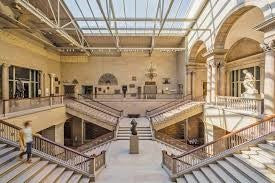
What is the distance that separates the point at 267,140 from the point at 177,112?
33.2 feet

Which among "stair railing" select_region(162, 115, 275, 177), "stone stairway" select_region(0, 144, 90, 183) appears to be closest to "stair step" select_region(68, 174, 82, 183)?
"stone stairway" select_region(0, 144, 90, 183)

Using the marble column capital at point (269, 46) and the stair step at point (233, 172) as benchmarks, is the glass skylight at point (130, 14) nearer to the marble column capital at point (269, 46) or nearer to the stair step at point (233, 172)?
the marble column capital at point (269, 46)

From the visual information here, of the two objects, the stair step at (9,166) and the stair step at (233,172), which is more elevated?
the stair step at (9,166)

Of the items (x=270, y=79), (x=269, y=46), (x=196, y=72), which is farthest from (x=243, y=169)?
(x=196, y=72)

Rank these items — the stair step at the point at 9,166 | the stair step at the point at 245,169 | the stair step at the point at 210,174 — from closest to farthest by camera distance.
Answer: the stair step at the point at 245,169 → the stair step at the point at 9,166 → the stair step at the point at 210,174

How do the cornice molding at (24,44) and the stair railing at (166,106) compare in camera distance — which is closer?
the cornice molding at (24,44)

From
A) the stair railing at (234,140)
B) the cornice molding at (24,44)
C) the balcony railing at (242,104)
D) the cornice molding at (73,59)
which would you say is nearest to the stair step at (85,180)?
the stair railing at (234,140)

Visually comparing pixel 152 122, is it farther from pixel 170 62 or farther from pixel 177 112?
pixel 170 62

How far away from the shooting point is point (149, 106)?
2300cm

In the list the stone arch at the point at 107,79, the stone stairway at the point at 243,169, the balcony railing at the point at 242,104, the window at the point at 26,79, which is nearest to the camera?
the stone stairway at the point at 243,169

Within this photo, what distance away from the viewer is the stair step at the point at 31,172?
23.0 ft

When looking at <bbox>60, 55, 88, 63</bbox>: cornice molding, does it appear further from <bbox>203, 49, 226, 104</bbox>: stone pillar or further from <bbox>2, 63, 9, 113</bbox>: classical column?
<bbox>203, 49, 226, 104</bbox>: stone pillar

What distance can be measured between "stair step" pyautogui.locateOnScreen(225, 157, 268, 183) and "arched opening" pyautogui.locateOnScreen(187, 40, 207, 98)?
13555mm

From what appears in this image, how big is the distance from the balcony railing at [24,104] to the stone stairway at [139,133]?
5592mm
